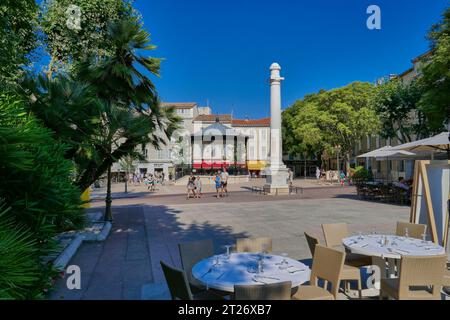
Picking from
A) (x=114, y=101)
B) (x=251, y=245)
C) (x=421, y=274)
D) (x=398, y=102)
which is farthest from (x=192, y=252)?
(x=398, y=102)

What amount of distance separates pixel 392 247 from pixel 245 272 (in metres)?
2.40

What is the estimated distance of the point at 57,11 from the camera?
16844mm

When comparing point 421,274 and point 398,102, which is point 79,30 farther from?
point 398,102

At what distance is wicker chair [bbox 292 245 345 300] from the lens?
4312 millimetres

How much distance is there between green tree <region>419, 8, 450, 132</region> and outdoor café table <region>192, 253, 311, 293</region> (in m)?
16.6

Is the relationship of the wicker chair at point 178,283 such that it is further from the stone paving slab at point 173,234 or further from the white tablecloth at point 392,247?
the white tablecloth at point 392,247

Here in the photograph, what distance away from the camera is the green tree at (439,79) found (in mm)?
17016

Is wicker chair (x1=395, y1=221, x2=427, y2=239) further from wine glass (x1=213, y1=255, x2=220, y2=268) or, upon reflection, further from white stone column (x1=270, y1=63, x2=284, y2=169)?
white stone column (x1=270, y1=63, x2=284, y2=169)

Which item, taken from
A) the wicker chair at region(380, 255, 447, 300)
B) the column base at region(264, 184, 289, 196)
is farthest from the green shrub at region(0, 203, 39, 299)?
the column base at region(264, 184, 289, 196)

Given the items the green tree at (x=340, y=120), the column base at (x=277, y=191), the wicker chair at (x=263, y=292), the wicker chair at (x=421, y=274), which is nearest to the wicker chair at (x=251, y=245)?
the wicker chair at (x=421, y=274)

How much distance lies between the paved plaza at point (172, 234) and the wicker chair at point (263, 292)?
7.74 feet

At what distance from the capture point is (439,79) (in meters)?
18.1
